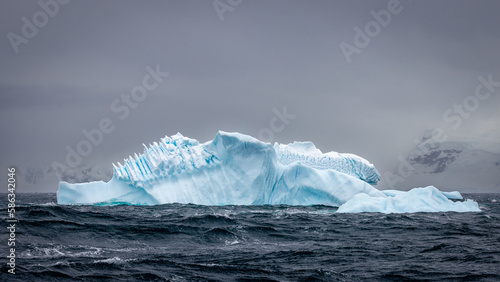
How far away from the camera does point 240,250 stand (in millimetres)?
9477

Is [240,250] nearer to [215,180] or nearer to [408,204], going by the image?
[408,204]

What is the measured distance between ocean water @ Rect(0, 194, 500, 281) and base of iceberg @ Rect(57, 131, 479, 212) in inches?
334

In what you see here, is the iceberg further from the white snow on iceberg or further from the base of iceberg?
the white snow on iceberg

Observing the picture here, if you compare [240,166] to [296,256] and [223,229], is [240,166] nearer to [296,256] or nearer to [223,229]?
[223,229]

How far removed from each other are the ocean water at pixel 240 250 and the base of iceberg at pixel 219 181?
849cm

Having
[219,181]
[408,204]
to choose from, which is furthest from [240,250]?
[219,181]

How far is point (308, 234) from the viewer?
1198 cm

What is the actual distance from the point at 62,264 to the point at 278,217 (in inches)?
369

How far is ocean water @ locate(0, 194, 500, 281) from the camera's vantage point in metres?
7.24

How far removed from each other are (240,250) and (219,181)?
13767 mm

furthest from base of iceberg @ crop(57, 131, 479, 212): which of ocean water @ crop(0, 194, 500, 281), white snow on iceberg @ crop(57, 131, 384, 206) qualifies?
ocean water @ crop(0, 194, 500, 281)

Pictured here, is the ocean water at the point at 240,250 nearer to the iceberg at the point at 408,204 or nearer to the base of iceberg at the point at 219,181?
the iceberg at the point at 408,204

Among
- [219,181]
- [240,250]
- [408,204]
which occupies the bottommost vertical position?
[240,250]

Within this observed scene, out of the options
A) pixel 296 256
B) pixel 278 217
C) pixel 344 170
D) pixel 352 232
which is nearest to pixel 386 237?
pixel 352 232
